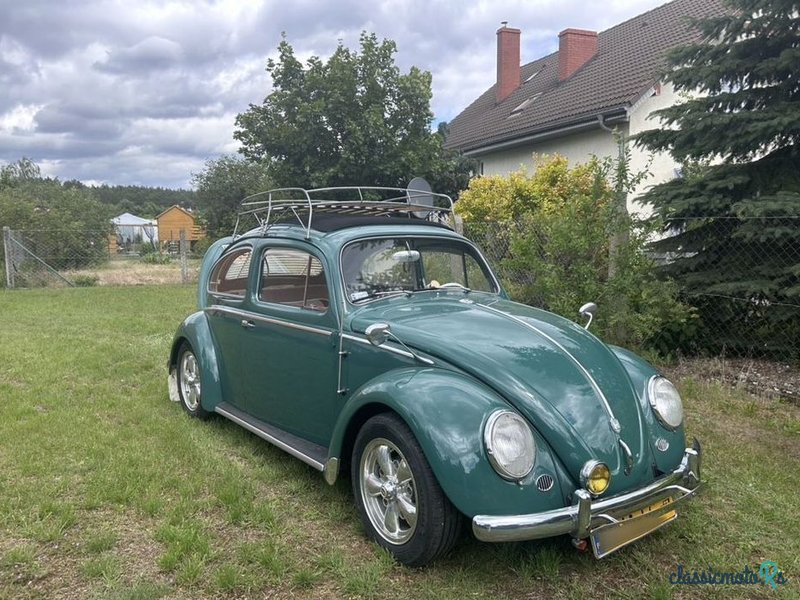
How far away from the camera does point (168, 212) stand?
68.6 meters

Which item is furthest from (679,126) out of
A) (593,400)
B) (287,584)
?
(287,584)

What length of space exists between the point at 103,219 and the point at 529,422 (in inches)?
858

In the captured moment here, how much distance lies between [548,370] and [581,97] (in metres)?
15.3

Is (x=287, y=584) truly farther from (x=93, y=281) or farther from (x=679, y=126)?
(x=93, y=281)

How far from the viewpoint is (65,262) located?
719 inches

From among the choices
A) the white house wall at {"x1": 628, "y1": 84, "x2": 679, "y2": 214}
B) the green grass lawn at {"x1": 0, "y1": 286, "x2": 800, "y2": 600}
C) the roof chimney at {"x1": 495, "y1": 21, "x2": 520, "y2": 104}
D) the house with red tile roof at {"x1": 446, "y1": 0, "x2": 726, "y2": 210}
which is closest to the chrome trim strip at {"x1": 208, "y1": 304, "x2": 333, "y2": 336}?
the green grass lawn at {"x1": 0, "y1": 286, "x2": 800, "y2": 600}

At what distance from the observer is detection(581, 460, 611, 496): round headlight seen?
2.87 meters

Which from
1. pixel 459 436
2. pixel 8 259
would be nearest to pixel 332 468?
pixel 459 436

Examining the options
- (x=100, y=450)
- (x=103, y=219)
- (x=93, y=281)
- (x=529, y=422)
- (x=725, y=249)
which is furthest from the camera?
(x=103, y=219)

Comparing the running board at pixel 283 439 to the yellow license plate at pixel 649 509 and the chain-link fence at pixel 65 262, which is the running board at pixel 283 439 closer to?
the yellow license plate at pixel 649 509

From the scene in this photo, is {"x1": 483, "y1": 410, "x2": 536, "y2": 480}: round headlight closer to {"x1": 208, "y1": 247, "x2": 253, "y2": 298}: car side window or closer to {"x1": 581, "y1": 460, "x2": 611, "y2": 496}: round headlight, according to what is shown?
{"x1": 581, "y1": 460, "x2": 611, "y2": 496}: round headlight

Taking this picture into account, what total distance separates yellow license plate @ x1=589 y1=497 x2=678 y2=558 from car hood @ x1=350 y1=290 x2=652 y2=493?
0.45 ft

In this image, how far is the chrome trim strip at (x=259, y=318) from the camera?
4.01 meters

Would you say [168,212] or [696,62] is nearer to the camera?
[696,62]
